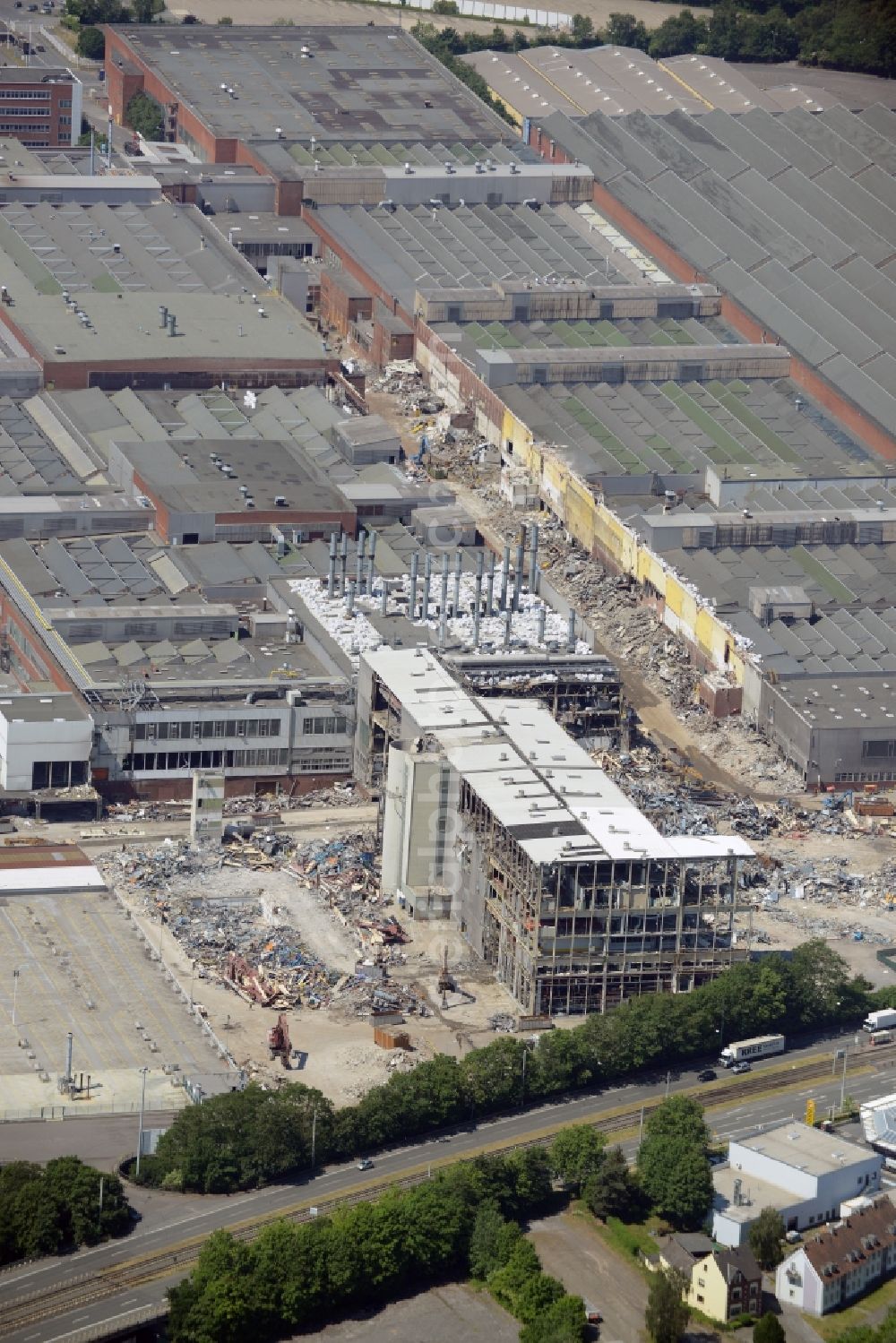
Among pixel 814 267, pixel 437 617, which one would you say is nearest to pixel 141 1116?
pixel 437 617

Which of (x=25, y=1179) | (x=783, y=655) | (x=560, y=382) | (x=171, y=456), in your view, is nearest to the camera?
(x=25, y=1179)

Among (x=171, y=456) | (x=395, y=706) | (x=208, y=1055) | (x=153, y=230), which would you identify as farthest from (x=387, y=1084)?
(x=153, y=230)

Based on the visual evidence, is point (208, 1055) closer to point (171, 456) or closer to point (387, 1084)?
point (387, 1084)

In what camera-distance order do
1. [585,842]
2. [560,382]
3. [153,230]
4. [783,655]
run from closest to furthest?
[585,842], [783,655], [560,382], [153,230]

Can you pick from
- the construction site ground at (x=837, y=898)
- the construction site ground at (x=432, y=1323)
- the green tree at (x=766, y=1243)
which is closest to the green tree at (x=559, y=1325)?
the construction site ground at (x=432, y=1323)

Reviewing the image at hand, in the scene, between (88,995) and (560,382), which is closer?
(88,995)

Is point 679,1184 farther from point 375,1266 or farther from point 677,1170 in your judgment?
point 375,1266
